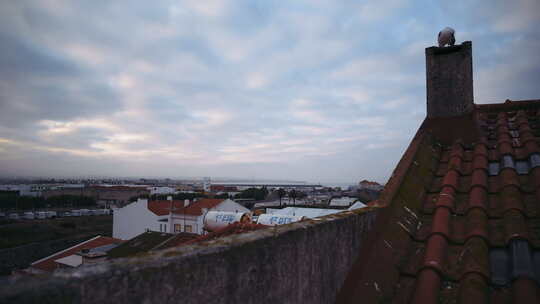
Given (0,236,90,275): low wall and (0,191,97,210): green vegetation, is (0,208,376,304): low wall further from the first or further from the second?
(0,191,97,210): green vegetation

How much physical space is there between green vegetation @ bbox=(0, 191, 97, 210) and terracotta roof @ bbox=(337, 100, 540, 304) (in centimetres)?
10738

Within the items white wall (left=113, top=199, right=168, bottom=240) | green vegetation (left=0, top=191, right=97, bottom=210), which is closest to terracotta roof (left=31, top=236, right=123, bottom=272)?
white wall (left=113, top=199, right=168, bottom=240)

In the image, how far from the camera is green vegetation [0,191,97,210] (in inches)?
3305

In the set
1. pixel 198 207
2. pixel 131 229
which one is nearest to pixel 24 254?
pixel 131 229

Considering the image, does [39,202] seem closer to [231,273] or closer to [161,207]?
A: [161,207]

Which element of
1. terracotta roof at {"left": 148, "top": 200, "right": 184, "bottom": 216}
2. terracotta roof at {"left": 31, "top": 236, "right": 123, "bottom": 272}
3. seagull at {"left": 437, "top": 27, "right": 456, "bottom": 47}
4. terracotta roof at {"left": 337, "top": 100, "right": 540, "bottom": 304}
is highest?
seagull at {"left": 437, "top": 27, "right": 456, "bottom": 47}

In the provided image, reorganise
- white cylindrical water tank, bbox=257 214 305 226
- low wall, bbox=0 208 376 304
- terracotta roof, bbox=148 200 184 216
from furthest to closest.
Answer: terracotta roof, bbox=148 200 184 216
white cylindrical water tank, bbox=257 214 305 226
low wall, bbox=0 208 376 304

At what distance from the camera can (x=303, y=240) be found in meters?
2.04

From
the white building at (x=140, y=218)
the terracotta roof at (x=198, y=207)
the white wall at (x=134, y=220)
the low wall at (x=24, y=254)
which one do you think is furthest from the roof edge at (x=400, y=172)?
the low wall at (x=24, y=254)

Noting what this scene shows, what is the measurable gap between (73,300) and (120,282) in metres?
0.15

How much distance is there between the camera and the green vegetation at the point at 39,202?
8394 centimetres

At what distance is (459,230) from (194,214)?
33.8m

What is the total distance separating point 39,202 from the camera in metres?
87.3

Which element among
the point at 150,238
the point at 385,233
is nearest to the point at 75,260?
the point at 150,238
